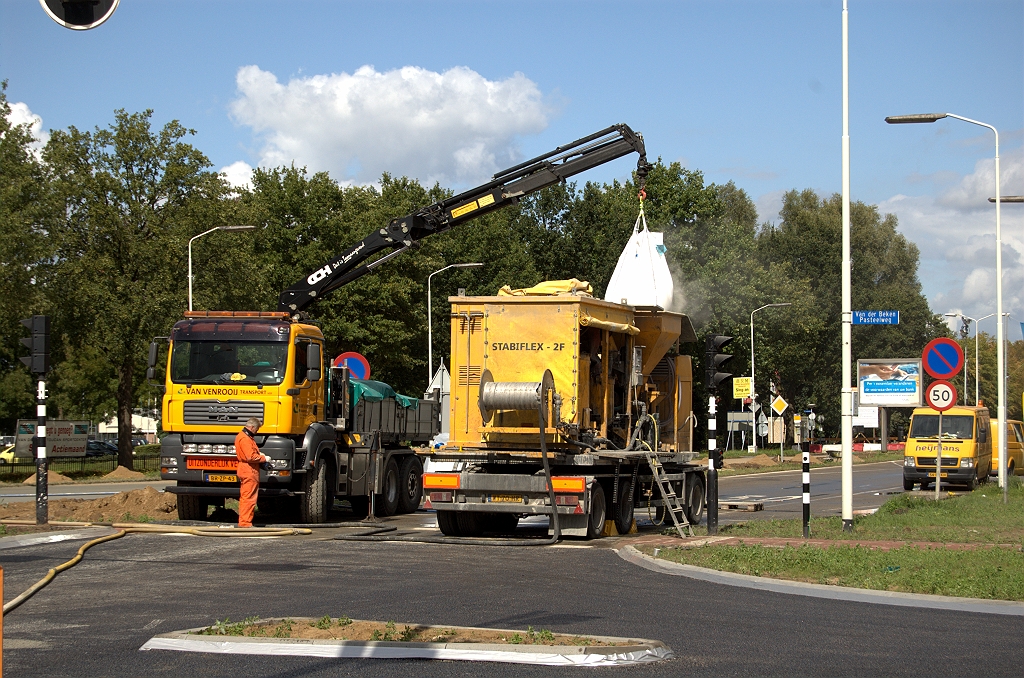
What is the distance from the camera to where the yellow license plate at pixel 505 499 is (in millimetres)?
17469

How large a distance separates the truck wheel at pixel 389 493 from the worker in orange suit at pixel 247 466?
14.4 ft

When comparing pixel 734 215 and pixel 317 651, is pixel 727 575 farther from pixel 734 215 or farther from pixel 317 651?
pixel 734 215

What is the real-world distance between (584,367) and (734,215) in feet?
238

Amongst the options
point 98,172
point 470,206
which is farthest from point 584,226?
Answer: point 470,206

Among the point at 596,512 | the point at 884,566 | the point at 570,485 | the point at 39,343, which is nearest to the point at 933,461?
the point at 596,512

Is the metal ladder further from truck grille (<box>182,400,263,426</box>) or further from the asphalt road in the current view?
truck grille (<box>182,400,263,426</box>)

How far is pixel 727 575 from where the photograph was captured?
42.9ft

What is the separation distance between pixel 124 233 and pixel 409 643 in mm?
42879

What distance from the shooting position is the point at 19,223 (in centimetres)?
4016

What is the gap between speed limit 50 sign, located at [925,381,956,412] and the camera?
25000 millimetres

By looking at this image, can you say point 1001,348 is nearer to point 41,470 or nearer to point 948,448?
point 948,448

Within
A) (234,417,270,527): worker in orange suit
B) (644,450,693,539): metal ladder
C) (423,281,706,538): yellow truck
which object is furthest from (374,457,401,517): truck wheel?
(644,450,693,539): metal ladder

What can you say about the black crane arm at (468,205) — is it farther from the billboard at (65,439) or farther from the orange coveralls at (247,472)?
the billboard at (65,439)

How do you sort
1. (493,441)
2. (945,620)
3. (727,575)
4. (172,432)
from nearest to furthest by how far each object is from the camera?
(945,620)
(727,575)
(493,441)
(172,432)
